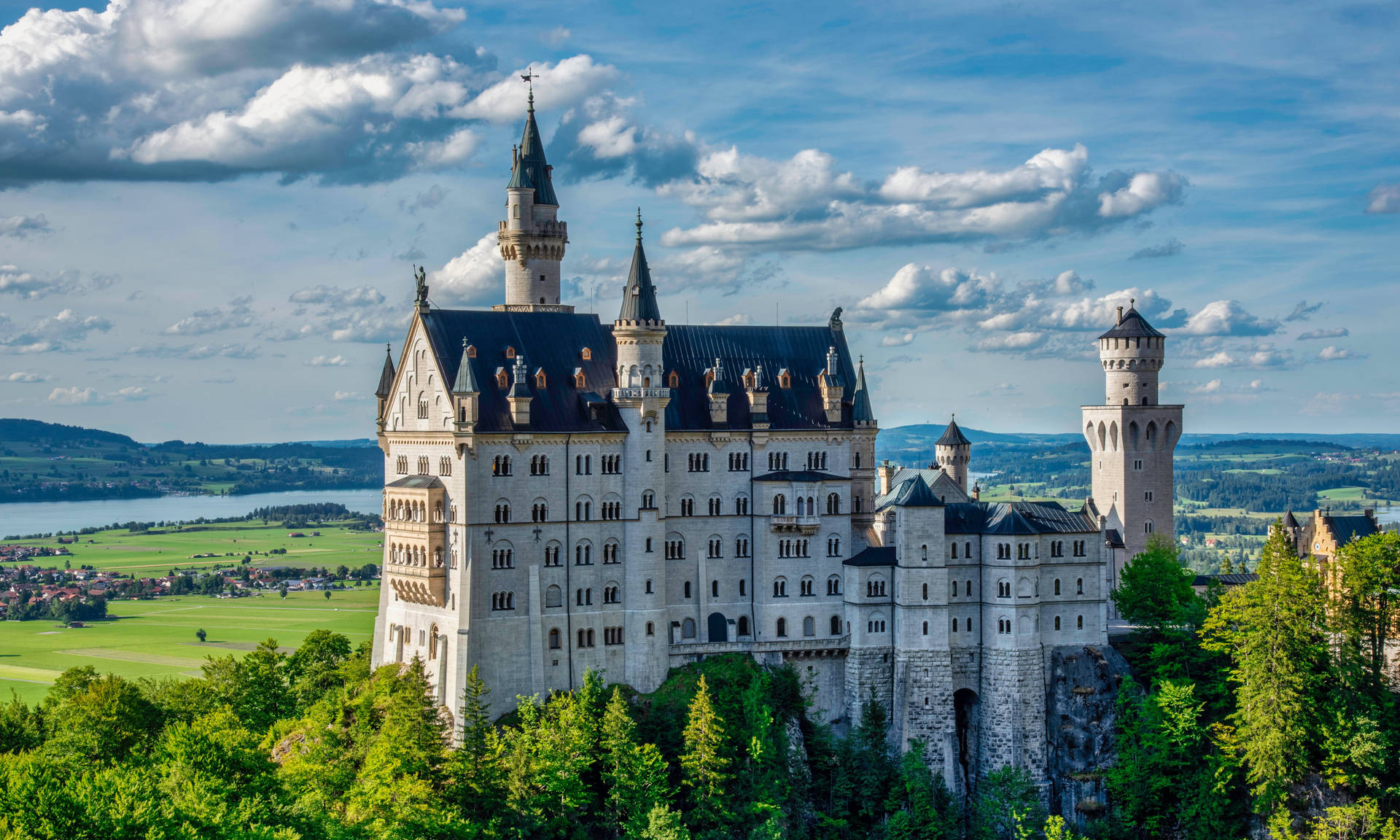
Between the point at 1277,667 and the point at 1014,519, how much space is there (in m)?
18.1

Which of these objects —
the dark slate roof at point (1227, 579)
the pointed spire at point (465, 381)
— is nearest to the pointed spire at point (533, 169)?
the pointed spire at point (465, 381)

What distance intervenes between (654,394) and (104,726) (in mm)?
38093

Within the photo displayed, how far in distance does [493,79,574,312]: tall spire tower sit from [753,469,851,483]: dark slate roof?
1894 cm

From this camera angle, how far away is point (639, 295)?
3647 inches

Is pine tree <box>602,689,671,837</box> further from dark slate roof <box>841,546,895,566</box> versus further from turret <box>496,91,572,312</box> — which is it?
turret <box>496,91,572,312</box>

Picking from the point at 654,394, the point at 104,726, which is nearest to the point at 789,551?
the point at 654,394

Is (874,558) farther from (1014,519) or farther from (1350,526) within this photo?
(1350,526)

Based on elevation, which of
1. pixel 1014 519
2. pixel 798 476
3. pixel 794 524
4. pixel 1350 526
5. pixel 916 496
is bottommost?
pixel 1350 526

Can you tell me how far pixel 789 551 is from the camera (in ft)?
315

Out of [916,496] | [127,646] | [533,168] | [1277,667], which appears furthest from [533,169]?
[127,646]

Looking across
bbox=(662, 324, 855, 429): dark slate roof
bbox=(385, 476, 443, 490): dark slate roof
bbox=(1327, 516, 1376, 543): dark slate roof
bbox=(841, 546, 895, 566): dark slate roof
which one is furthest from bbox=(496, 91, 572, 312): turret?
bbox=(1327, 516, 1376, 543): dark slate roof

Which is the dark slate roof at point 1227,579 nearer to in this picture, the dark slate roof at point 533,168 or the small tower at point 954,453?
the small tower at point 954,453

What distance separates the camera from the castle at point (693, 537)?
87.2 m

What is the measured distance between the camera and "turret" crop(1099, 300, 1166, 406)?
112m
